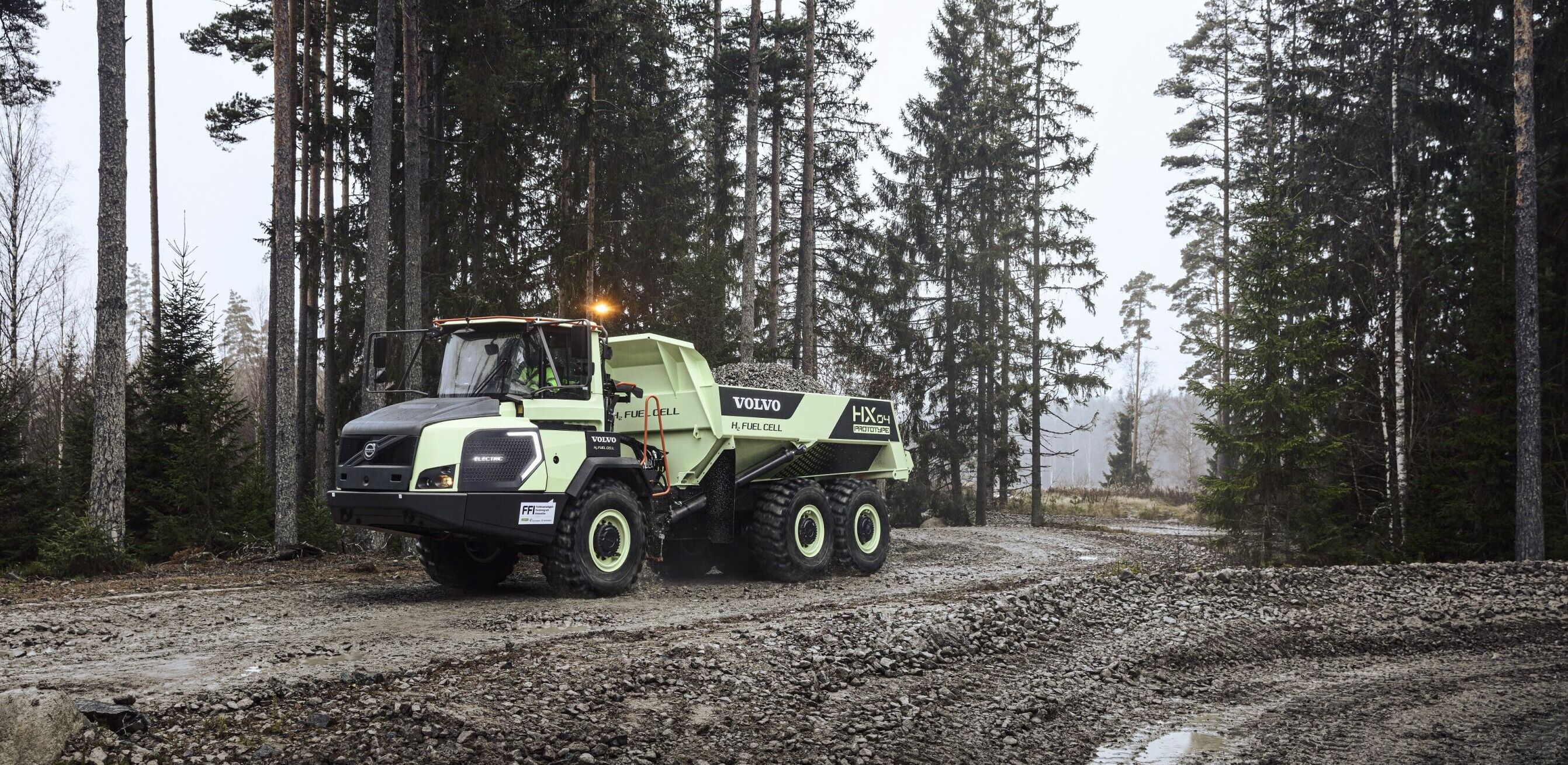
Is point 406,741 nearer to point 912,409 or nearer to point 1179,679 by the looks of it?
point 1179,679

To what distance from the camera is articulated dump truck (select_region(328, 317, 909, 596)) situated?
9.06m

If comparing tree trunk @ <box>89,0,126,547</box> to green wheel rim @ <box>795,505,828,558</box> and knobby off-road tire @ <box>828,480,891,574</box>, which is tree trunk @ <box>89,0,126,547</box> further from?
knobby off-road tire @ <box>828,480,891,574</box>

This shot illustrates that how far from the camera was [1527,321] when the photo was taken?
616 inches

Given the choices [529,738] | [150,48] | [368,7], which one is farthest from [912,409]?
[529,738]

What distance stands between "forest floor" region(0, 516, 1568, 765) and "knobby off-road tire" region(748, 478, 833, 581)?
339mm

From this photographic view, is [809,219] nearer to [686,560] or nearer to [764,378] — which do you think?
[764,378]

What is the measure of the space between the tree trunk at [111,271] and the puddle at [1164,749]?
12.6 m

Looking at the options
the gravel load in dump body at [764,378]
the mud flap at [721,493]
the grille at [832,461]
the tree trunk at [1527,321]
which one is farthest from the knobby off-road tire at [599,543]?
the tree trunk at [1527,321]

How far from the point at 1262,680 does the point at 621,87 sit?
69.3ft

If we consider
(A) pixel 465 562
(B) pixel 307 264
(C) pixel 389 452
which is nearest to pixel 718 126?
(B) pixel 307 264

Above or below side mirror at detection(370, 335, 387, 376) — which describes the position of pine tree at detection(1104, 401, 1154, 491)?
below

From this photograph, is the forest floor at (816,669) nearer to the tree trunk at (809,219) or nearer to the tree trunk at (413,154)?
the tree trunk at (413,154)

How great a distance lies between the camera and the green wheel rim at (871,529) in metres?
13.4

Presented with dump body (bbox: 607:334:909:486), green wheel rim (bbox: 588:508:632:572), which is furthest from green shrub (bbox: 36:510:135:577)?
green wheel rim (bbox: 588:508:632:572)
